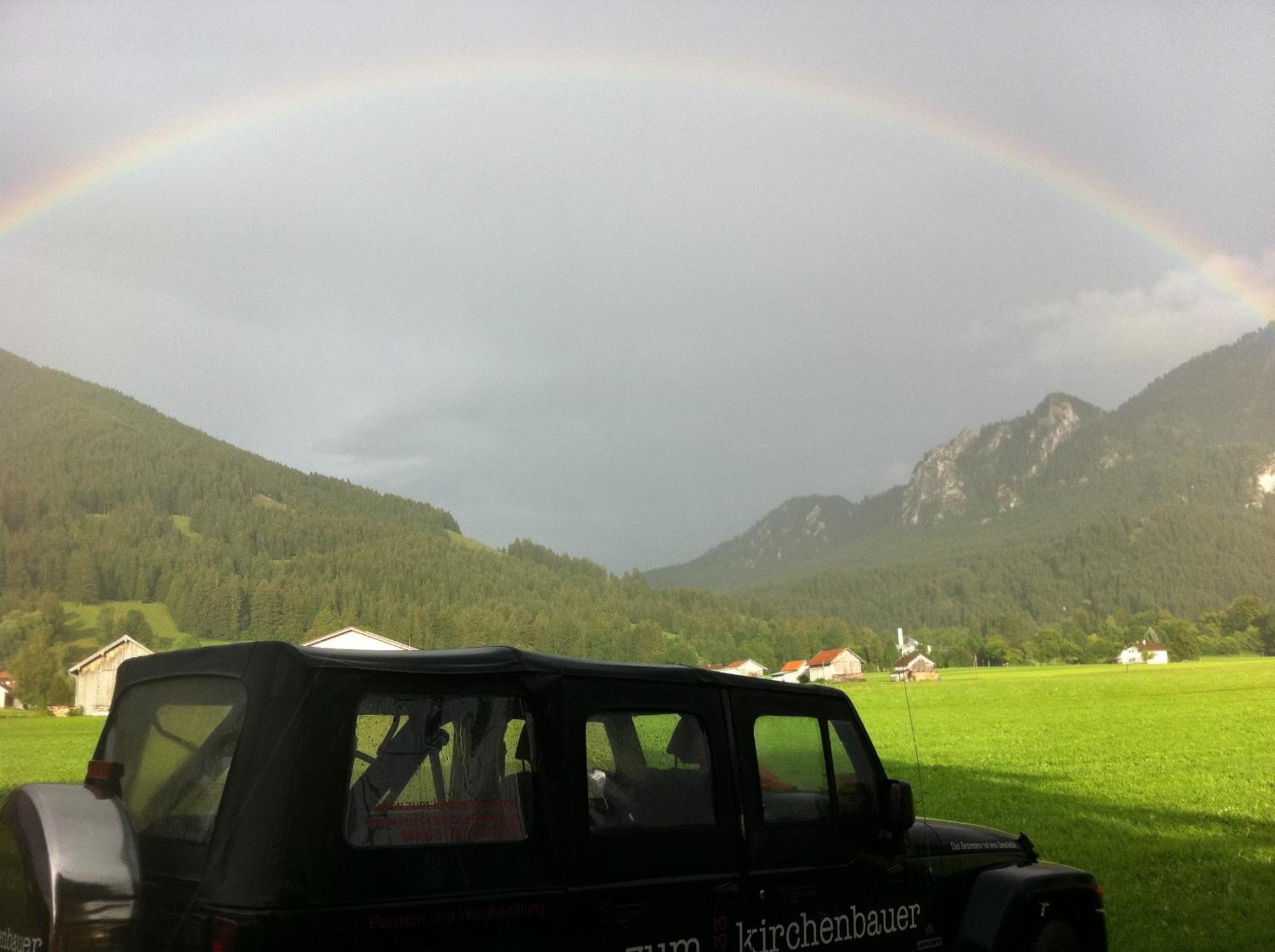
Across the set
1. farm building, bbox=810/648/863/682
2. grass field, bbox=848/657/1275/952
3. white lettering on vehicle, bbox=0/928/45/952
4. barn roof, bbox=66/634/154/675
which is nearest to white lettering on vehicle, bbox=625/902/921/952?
white lettering on vehicle, bbox=0/928/45/952

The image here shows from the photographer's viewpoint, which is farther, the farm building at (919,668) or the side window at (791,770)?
the farm building at (919,668)

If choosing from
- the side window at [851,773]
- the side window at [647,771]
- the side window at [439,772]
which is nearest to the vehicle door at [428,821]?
the side window at [439,772]

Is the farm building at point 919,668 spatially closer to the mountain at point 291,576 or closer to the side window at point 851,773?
the mountain at point 291,576

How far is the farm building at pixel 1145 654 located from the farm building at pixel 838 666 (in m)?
47.4

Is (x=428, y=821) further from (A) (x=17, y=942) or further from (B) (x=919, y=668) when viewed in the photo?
(B) (x=919, y=668)

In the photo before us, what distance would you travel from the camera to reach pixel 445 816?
402cm

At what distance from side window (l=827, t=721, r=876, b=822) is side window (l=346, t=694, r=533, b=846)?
6.16 feet

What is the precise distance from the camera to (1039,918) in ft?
20.6

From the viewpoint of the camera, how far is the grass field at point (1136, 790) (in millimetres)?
12617

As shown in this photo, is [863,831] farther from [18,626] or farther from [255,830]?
[18,626]

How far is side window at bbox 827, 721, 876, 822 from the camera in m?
5.43

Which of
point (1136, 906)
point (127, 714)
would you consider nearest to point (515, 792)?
point (127, 714)

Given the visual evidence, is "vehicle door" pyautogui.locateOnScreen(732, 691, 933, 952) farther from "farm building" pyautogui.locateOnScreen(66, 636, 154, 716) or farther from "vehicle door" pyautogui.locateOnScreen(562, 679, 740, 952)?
"farm building" pyautogui.locateOnScreen(66, 636, 154, 716)

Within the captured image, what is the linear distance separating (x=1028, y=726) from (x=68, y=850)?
55.2 meters
